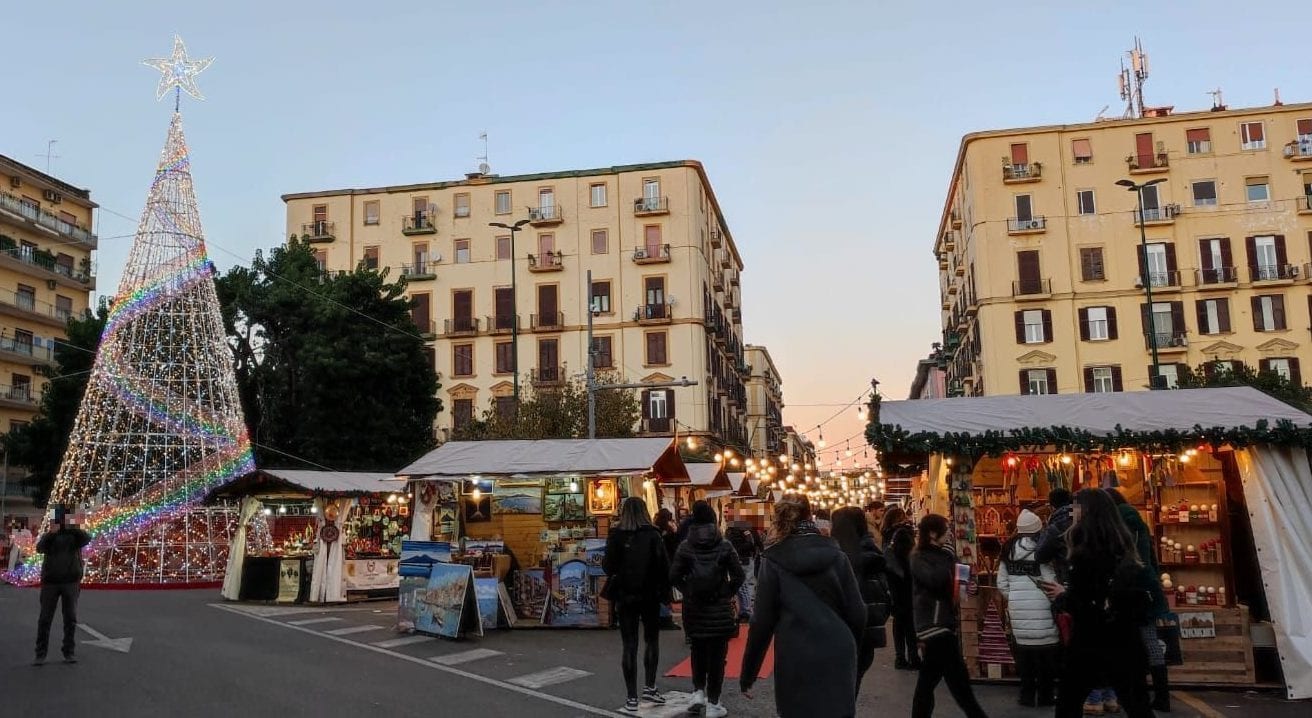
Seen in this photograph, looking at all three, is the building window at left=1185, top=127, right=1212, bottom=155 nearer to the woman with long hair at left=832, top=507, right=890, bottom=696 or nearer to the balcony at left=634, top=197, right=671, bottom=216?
the balcony at left=634, top=197, right=671, bottom=216

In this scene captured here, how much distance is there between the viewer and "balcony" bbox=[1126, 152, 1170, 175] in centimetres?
4312

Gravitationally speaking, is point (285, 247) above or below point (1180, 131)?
below

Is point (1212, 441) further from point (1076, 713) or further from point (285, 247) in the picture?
point (285, 247)

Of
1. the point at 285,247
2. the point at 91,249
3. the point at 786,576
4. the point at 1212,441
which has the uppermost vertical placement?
the point at 91,249

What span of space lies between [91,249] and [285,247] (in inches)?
1048

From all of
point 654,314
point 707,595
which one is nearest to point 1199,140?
point 654,314

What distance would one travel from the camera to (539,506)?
16531 mm

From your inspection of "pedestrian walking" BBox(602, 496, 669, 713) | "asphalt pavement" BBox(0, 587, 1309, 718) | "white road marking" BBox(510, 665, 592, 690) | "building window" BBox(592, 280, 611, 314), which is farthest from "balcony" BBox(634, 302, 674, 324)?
"pedestrian walking" BBox(602, 496, 669, 713)

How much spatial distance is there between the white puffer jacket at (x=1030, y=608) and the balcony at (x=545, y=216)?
42601 mm

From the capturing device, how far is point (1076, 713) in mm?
5605

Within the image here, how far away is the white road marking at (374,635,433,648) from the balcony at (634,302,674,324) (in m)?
35.0

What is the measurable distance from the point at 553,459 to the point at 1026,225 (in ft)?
115

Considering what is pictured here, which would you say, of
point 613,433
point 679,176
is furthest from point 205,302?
point 679,176

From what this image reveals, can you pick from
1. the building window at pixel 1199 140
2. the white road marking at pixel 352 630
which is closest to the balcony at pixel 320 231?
the white road marking at pixel 352 630
